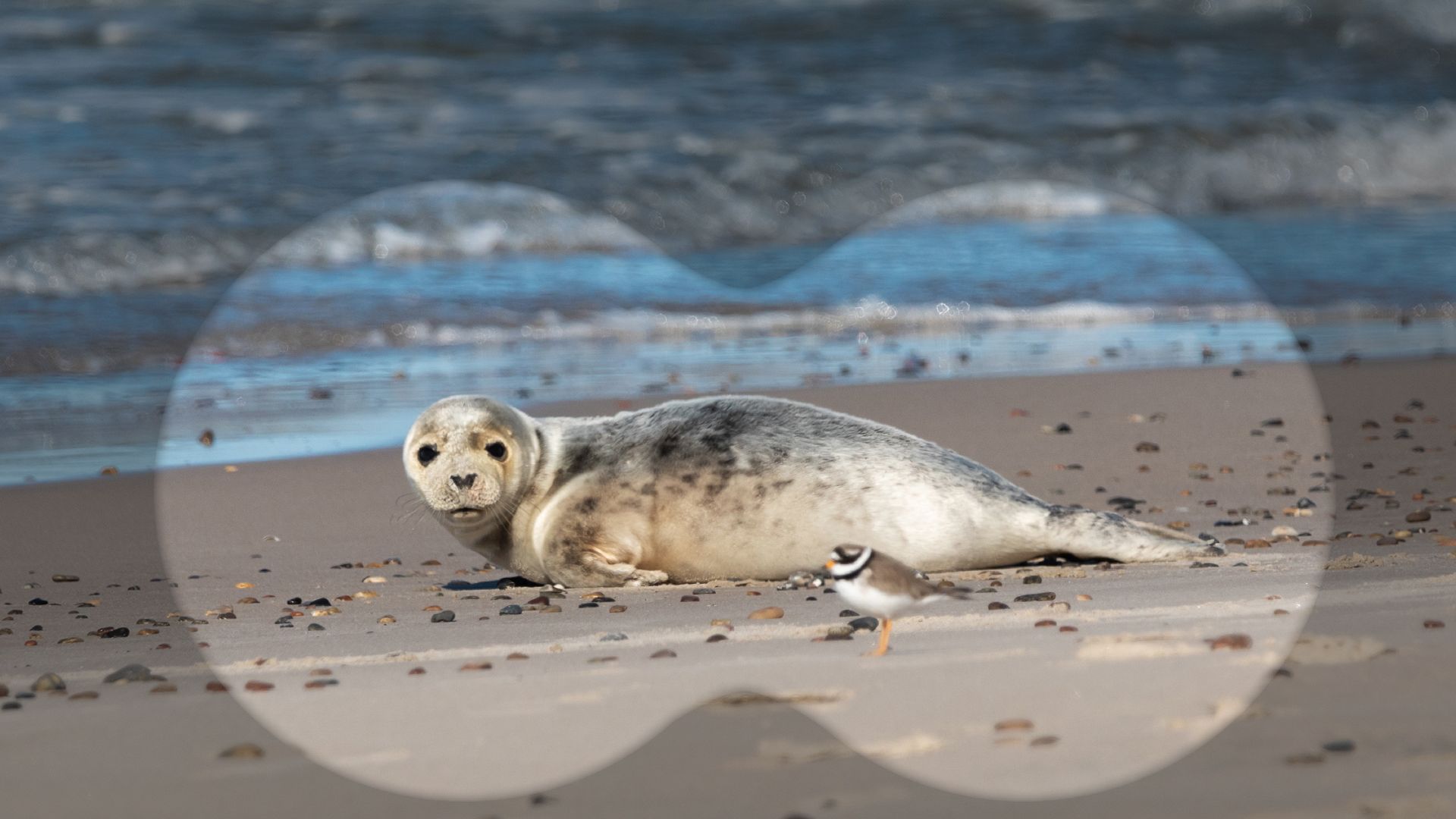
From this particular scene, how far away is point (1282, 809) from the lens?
273cm

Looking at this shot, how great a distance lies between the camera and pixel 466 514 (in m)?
5.44

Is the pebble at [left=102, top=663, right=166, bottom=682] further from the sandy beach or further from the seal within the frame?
the seal

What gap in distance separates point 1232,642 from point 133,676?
2.39m

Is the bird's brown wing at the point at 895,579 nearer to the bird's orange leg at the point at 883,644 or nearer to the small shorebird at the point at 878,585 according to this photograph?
the small shorebird at the point at 878,585

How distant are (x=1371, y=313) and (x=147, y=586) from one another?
9223mm

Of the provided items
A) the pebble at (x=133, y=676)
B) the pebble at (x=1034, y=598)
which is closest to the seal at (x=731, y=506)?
the pebble at (x=1034, y=598)

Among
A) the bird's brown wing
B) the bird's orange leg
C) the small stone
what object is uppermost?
the bird's brown wing

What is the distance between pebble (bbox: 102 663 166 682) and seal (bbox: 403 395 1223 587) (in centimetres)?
137

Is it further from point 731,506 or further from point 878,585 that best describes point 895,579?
point 731,506

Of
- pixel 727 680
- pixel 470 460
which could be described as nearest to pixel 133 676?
pixel 727 680

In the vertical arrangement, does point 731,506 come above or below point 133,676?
above

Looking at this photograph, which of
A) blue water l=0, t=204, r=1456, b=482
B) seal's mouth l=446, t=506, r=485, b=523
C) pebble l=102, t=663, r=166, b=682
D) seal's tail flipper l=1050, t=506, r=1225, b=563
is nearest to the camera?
pebble l=102, t=663, r=166, b=682

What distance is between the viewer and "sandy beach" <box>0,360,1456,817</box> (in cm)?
297

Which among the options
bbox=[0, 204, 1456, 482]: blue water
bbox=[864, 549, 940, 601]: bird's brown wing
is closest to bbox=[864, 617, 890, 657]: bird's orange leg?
bbox=[864, 549, 940, 601]: bird's brown wing
